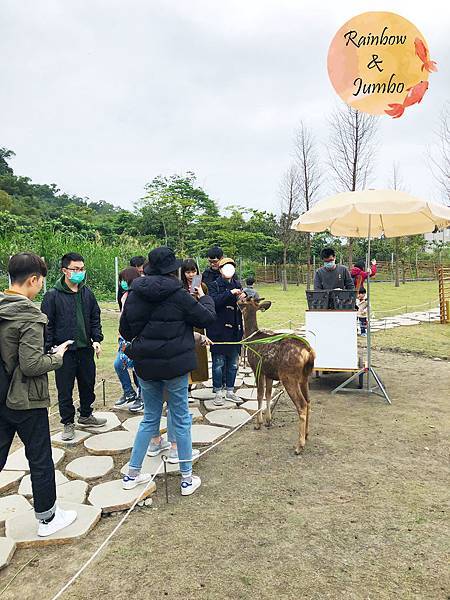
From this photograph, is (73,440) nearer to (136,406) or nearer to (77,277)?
(136,406)

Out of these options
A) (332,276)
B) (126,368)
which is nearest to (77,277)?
(126,368)

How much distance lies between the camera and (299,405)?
3984 mm

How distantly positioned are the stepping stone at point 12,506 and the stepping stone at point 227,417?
6.54 feet

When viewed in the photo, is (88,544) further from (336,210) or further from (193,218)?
(193,218)

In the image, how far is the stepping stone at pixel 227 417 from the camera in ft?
15.0

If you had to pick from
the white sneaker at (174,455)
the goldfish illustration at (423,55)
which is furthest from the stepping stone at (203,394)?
the goldfish illustration at (423,55)

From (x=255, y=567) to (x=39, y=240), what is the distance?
20.0m

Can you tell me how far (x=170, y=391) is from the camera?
321 centimetres

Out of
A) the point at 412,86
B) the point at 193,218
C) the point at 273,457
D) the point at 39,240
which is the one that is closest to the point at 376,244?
the point at 193,218

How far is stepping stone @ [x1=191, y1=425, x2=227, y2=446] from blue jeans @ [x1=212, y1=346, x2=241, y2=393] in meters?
0.91

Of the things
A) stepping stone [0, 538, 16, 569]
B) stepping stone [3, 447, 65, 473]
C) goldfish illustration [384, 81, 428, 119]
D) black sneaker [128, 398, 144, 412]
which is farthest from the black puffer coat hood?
goldfish illustration [384, 81, 428, 119]

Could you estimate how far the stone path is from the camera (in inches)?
109

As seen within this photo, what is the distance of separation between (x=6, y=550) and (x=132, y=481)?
0.93m

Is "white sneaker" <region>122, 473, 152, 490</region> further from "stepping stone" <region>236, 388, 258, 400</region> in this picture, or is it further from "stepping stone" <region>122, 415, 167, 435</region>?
Answer: "stepping stone" <region>236, 388, 258, 400</region>
